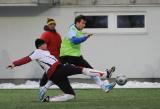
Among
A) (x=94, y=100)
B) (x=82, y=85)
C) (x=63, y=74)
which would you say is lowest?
(x=82, y=85)

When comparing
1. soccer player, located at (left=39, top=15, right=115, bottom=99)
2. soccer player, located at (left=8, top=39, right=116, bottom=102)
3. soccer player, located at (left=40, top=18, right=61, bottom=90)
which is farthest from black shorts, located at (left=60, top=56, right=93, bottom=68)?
soccer player, located at (left=8, top=39, right=116, bottom=102)

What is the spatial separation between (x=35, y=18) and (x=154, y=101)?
9.88 metres

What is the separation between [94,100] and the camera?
17.9 meters

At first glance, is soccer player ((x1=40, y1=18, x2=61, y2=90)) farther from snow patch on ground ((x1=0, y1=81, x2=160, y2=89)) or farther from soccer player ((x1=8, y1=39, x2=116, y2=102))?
snow patch on ground ((x1=0, y1=81, x2=160, y2=89))

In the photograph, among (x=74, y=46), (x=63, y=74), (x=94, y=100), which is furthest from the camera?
(x=74, y=46)

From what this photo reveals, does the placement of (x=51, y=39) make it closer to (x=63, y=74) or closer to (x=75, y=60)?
(x=75, y=60)

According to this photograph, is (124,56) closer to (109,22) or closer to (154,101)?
(109,22)

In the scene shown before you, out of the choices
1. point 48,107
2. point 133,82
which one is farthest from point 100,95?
point 133,82

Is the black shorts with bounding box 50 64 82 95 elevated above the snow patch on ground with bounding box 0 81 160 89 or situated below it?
above

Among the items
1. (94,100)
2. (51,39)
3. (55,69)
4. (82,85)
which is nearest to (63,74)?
(55,69)

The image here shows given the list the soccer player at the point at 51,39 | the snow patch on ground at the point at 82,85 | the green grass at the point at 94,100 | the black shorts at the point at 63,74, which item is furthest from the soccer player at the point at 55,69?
the snow patch on ground at the point at 82,85

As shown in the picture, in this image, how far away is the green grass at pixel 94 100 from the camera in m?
15.9

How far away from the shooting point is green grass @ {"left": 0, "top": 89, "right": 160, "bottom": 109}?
15.9 meters

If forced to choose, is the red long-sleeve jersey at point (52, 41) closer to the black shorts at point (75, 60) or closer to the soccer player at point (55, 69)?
the black shorts at point (75, 60)
